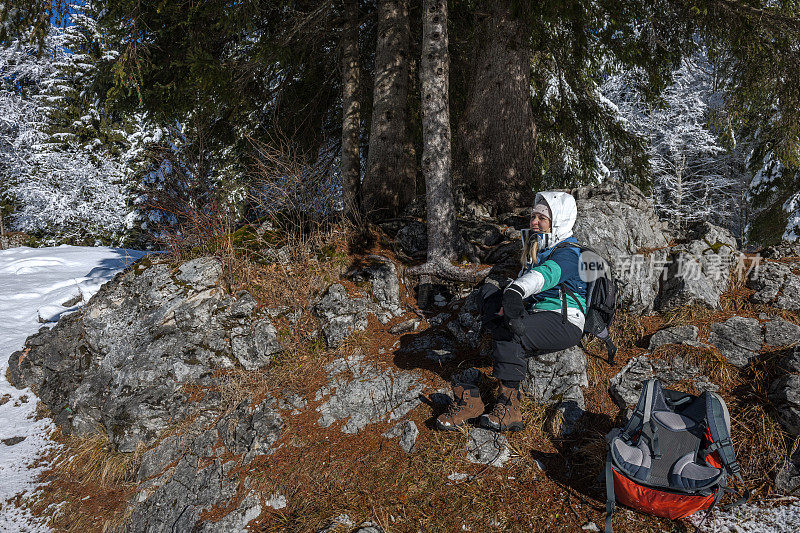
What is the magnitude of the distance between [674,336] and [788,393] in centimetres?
91

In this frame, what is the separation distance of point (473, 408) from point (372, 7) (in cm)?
757

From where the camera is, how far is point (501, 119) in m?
6.41

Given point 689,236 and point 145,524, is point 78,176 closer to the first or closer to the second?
point 145,524

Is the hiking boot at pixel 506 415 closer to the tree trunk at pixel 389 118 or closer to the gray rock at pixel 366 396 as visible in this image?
the gray rock at pixel 366 396

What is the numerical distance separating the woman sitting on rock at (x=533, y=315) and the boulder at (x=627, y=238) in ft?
4.40

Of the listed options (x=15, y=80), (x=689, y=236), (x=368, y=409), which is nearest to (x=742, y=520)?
(x=368, y=409)

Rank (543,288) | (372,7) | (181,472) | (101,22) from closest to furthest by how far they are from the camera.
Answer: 1. (543,288)
2. (181,472)
3. (101,22)
4. (372,7)

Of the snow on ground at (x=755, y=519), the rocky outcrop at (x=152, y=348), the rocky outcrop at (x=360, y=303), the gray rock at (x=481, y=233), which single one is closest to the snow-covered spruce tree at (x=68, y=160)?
the rocky outcrop at (x=152, y=348)

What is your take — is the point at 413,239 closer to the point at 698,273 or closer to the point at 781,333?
the point at 698,273

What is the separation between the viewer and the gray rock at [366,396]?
12.4ft

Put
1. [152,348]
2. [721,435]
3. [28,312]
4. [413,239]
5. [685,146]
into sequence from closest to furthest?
[721,435], [152,348], [413,239], [28,312], [685,146]

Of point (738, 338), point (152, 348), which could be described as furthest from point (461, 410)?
point (152, 348)

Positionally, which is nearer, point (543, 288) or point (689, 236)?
point (543, 288)

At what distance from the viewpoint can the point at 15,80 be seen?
1789cm
